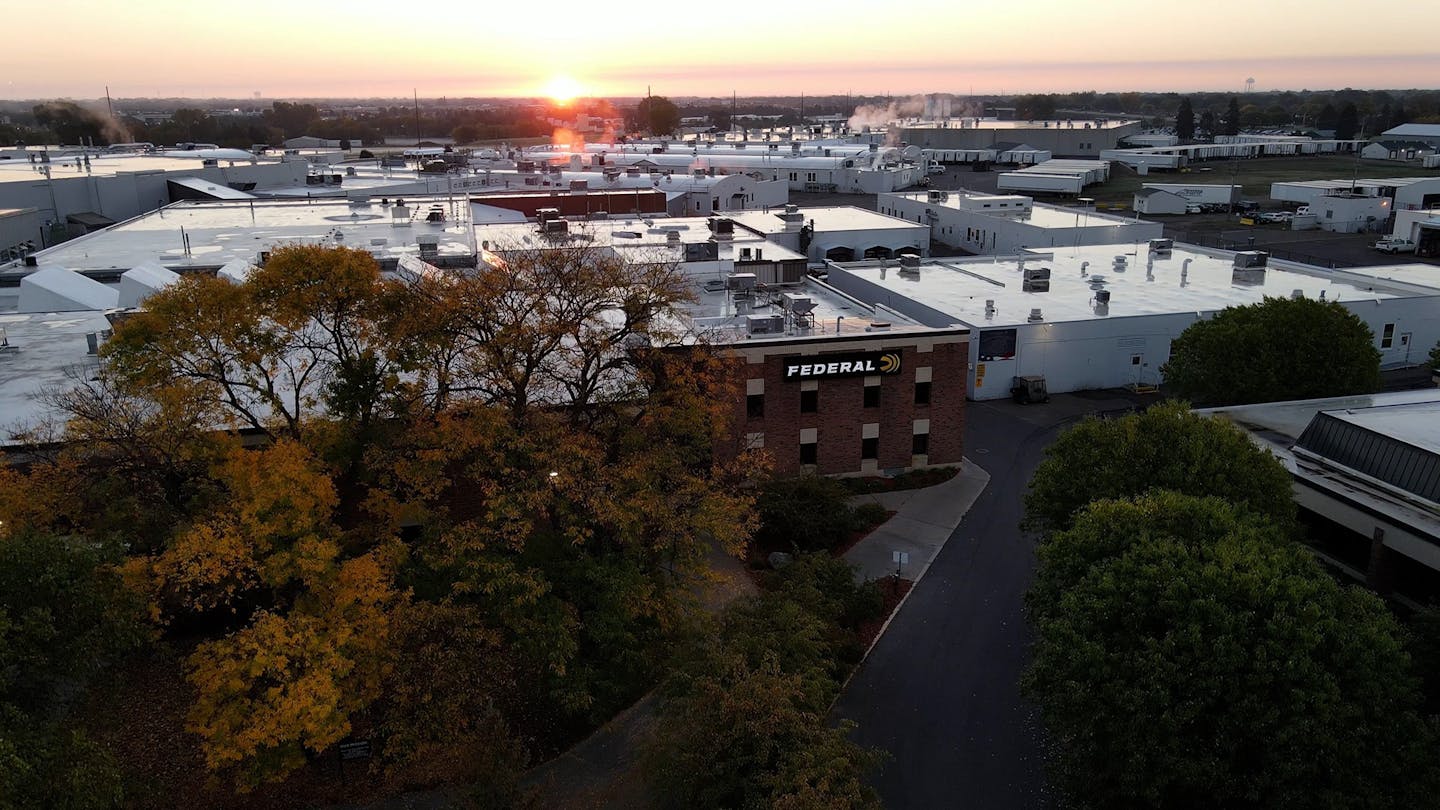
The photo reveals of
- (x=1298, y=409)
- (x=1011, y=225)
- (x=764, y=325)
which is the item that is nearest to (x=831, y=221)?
(x=1011, y=225)

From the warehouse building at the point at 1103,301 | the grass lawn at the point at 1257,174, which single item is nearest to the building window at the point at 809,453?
the warehouse building at the point at 1103,301

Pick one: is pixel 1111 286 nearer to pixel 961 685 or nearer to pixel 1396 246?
pixel 961 685

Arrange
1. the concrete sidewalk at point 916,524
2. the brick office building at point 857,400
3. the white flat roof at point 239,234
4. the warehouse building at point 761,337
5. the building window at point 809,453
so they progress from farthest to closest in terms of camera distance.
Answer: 1. the white flat roof at point 239,234
2. the building window at point 809,453
3. the brick office building at point 857,400
4. the warehouse building at point 761,337
5. the concrete sidewalk at point 916,524

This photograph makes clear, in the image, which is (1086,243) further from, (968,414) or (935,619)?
(935,619)

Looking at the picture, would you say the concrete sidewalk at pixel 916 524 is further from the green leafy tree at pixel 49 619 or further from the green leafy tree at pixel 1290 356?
the green leafy tree at pixel 49 619

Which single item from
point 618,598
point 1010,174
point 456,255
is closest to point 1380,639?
point 618,598

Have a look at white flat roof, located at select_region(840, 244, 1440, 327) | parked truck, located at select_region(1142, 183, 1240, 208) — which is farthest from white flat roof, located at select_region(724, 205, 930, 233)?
parked truck, located at select_region(1142, 183, 1240, 208)

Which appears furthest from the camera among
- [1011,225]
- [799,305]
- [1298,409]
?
[1011,225]
